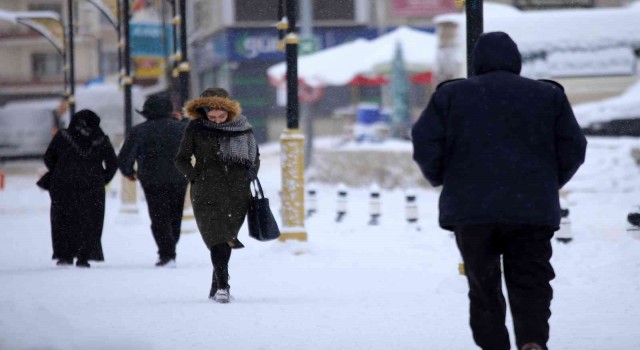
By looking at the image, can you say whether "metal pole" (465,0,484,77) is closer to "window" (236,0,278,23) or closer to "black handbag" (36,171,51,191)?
"black handbag" (36,171,51,191)

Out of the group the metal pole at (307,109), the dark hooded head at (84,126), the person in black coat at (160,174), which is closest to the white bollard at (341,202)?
the person in black coat at (160,174)

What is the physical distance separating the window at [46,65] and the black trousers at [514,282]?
199 ft

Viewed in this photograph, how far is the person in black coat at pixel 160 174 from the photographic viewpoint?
37.0ft

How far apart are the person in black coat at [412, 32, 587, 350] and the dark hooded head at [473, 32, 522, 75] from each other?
0.08m

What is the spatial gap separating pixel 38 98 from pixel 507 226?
2320 inches

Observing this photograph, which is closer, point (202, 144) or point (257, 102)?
point (202, 144)

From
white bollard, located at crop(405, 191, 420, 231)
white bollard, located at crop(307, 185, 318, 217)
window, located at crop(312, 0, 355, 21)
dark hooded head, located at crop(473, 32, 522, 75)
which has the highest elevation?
window, located at crop(312, 0, 355, 21)

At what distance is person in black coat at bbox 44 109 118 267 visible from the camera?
11.2m

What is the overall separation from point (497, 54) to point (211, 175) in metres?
3.40

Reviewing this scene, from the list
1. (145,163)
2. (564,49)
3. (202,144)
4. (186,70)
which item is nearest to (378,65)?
(564,49)

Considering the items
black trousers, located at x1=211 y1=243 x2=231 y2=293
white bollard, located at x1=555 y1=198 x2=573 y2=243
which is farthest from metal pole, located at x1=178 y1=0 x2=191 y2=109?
black trousers, located at x1=211 y1=243 x2=231 y2=293

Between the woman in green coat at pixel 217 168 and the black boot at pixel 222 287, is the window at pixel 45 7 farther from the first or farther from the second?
the black boot at pixel 222 287

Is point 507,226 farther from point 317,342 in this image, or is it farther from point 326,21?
point 326,21

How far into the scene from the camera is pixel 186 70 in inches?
634
